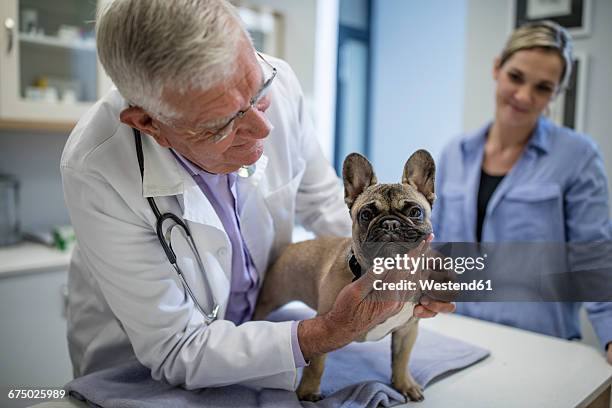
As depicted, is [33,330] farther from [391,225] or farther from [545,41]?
[545,41]

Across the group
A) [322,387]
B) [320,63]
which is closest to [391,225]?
[322,387]

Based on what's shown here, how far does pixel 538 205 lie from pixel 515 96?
0.33 m

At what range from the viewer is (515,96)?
154cm

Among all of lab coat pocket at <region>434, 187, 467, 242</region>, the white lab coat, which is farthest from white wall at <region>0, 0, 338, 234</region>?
the white lab coat

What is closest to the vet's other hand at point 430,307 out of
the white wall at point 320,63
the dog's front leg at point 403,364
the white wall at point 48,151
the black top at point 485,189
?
the dog's front leg at point 403,364

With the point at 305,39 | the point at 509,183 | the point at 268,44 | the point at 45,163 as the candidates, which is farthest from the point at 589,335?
the point at 45,163

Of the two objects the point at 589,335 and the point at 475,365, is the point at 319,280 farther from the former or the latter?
the point at 589,335

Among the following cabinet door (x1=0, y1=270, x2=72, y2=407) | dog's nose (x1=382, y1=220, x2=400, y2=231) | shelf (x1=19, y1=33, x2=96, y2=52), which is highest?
shelf (x1=19, y1=33, x2=96, y2=52)

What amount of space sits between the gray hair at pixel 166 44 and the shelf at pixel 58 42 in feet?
5.75

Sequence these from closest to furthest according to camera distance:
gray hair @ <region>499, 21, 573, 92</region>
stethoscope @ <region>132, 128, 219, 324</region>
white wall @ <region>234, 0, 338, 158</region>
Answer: stethoscope @ <region>132, 128, 219, 324</region>
gray hair @ <region>499, 21, 573, 92</region>
white wall @ <region>234, 0, 338, 158</region>

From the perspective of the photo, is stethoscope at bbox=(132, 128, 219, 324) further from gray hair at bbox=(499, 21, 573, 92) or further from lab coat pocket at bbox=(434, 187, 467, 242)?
gray hair at bbox=(499, 21, 573, 92)

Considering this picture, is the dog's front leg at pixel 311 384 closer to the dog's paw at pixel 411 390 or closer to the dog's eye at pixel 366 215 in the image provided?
the dog's paw at pixel 411 390

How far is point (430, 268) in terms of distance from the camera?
828mm

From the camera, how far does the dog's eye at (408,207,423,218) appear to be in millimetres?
805
